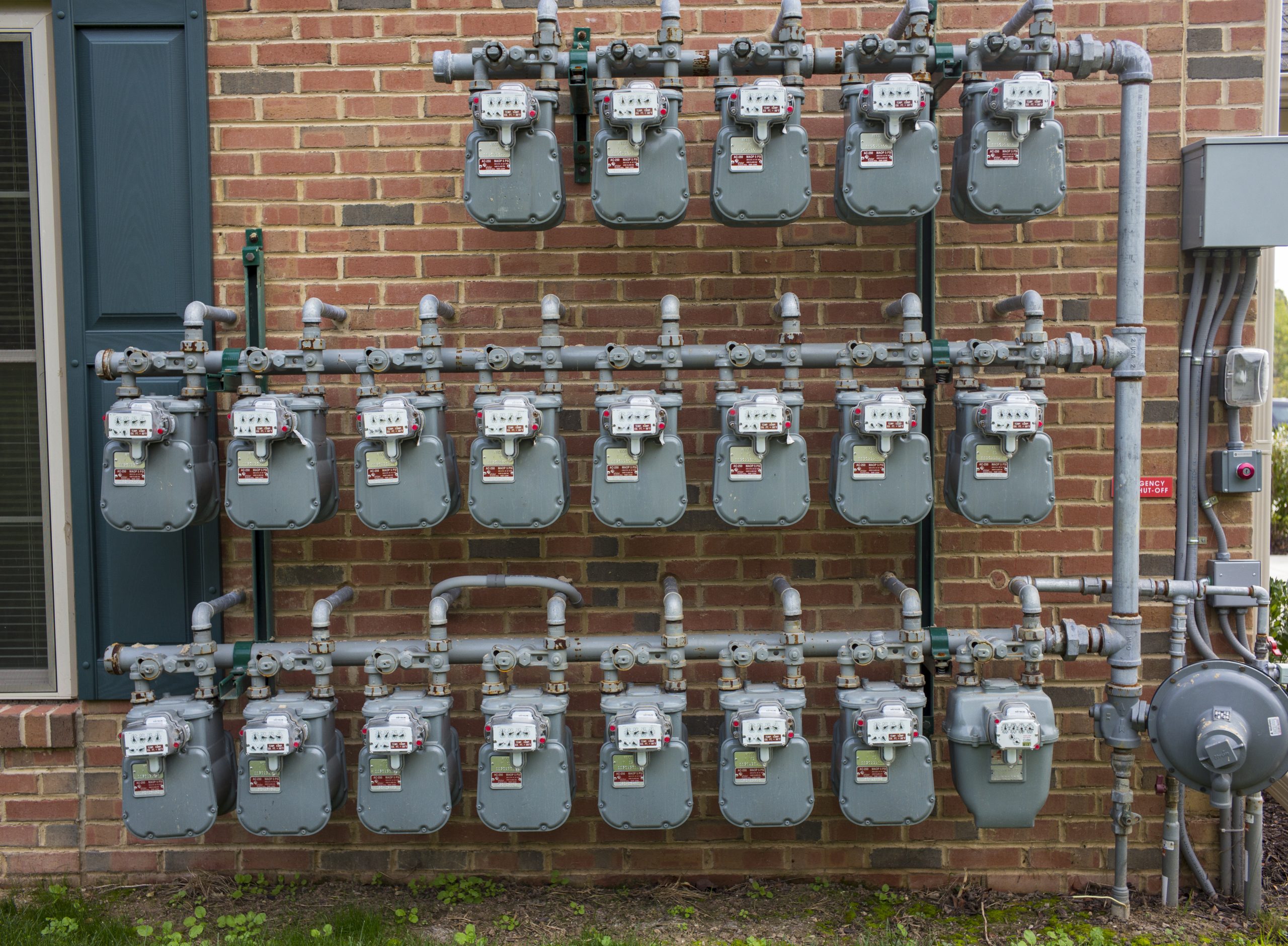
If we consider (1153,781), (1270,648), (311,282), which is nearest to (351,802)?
(311,282)

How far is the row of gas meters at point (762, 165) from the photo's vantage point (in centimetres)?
252

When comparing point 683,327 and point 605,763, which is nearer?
point 605,763

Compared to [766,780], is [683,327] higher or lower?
higher

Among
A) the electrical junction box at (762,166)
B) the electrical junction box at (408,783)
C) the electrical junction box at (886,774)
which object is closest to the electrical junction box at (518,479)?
the electrical junction box at (408,783)

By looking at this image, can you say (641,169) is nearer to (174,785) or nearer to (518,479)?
(518,479)

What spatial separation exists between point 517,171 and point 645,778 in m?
1.80

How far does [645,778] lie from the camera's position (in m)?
2.56

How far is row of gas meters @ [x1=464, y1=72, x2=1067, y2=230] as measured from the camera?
99.2 inches

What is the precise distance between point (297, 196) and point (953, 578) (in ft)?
8.42

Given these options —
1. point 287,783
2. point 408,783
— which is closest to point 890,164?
point 408,783

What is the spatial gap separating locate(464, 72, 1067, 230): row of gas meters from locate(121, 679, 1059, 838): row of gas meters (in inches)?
56.7

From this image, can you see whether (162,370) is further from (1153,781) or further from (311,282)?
(1153,781)

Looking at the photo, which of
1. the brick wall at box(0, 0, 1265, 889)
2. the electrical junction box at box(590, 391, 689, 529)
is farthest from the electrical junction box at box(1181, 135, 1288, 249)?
the electrical junction box at box(590, 391, 689, 529)

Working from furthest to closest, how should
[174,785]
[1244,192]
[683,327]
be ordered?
[683,327] → [1244,192] → [174,785]
